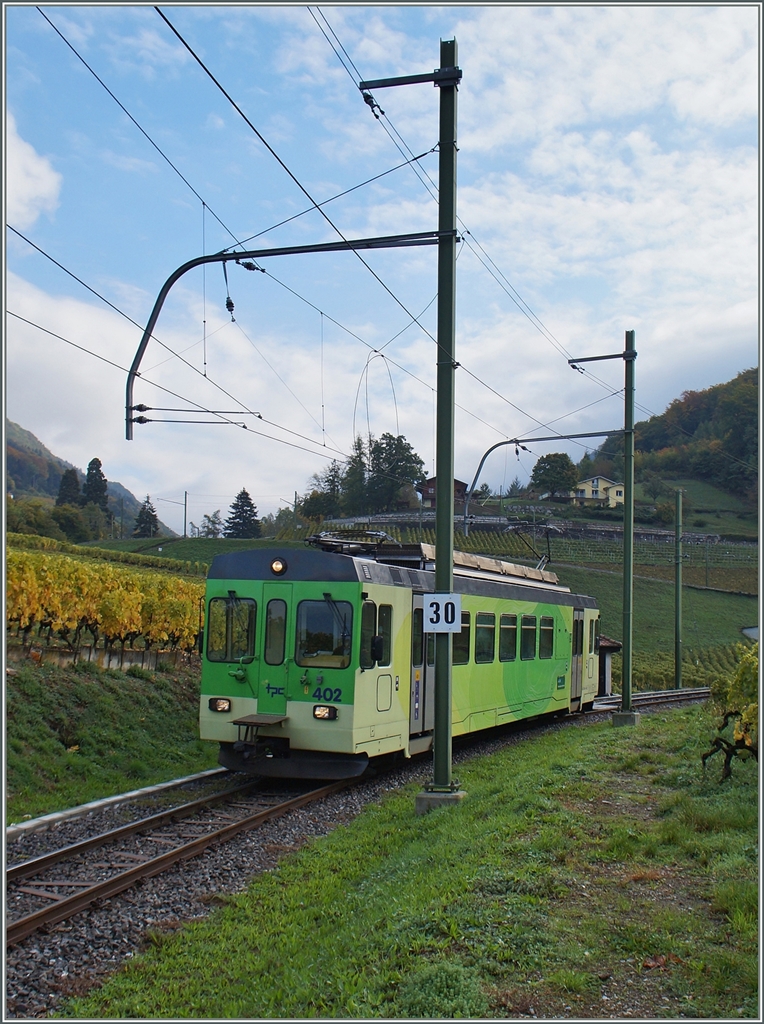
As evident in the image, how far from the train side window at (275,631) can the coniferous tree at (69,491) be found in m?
67.3

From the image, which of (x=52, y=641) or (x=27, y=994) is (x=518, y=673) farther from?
(x=27, y=994)

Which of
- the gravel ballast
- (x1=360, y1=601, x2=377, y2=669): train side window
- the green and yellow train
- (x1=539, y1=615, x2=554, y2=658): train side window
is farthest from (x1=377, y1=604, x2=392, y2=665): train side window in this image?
(x1=539, y1=615, x2=554, y2=658): train side window

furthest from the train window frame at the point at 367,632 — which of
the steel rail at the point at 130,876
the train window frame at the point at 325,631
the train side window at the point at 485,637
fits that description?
the train side window at the point at 485,637

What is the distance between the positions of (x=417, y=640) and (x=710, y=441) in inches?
2739

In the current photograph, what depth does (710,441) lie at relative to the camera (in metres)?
75.4

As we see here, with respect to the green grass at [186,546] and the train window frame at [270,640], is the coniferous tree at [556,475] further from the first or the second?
the train window frame at [270,640]

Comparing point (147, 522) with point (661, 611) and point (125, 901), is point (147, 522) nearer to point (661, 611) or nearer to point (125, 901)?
point (661, 611)

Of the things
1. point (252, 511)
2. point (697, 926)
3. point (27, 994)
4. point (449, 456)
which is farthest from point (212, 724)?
point (252, 511)

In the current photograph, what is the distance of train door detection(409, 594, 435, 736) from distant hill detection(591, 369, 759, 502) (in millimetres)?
51051

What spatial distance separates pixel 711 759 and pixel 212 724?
6262 millimetres

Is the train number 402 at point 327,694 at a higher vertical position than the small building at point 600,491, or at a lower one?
lower

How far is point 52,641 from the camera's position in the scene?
17.7 meters

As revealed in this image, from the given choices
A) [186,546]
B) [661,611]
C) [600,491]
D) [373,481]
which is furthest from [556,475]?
[373,481]

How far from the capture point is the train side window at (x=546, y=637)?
17922mm
